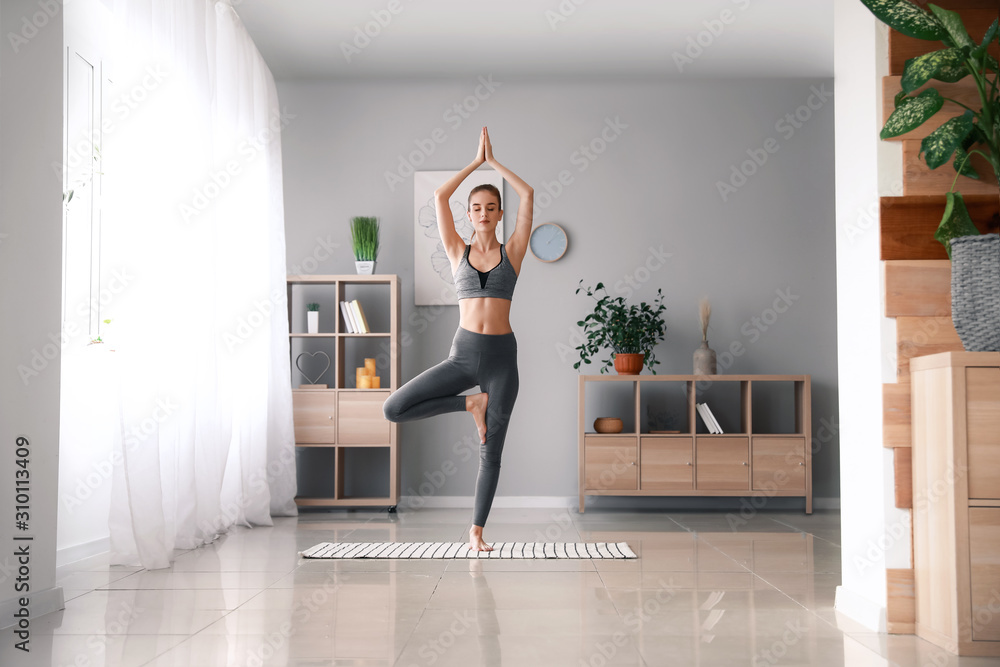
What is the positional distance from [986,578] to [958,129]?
48.5 inches

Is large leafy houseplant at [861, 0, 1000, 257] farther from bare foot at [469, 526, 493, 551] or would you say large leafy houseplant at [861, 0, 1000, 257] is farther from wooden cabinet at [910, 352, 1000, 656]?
bare foot at [469, 526, 493, 551]

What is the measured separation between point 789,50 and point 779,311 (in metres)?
1.80

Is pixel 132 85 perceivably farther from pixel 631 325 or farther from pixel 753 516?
pixel 753 516

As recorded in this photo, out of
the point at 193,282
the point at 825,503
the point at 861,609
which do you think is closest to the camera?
the point at 861,609

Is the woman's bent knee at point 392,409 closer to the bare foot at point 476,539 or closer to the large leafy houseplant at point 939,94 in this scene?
the bare foot at point 476,539

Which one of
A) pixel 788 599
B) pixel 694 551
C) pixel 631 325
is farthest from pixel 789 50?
pixel 788 599

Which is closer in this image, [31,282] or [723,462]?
[31,282]

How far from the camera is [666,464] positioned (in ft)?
17.0

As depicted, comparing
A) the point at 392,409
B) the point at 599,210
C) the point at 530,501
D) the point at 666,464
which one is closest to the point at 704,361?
the point at 666,464

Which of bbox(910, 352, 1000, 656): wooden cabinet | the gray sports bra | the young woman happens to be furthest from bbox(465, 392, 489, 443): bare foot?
bbox(910, 352, 1000, 656): wooden cabinet

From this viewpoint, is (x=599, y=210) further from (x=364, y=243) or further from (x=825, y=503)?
(x=825, y=503)

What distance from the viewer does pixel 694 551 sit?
381 centimetres

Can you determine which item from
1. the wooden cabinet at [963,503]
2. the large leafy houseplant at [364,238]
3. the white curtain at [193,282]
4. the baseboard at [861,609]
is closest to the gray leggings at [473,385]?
the white curtain at [193,282]

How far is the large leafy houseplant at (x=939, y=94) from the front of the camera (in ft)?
7.41
